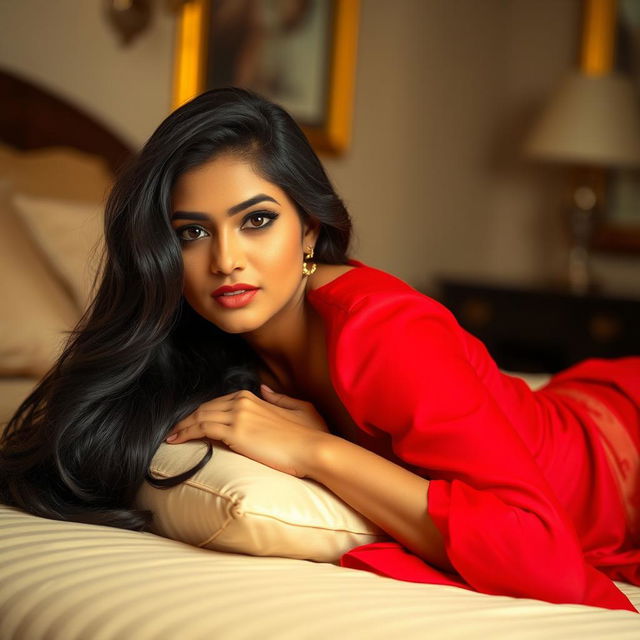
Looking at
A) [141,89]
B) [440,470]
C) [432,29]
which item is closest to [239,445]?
[440,470]

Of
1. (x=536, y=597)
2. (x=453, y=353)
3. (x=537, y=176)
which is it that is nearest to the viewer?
(x=536, y=597)

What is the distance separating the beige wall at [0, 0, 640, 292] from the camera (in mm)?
4781

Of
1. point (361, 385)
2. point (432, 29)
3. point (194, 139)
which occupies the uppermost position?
point (432, 29)

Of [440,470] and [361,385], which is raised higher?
[361,385]

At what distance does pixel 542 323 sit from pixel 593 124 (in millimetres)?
939

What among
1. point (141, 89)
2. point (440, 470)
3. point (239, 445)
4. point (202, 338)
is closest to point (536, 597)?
point (440, 470)

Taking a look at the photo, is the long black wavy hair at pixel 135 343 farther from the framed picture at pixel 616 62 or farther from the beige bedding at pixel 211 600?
the framed picture at pixel 616 62

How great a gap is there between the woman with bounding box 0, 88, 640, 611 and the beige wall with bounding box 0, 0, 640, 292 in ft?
9.11

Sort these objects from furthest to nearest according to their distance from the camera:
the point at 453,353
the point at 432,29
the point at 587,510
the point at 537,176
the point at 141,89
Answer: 1. the point at 537,176
2. the point at 432,29
3. the point at 141,89
4. the point at 587,510
5. the point at 453,353

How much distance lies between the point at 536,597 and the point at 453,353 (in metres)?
0.38

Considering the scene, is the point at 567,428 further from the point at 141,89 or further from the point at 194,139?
the point at 141,89

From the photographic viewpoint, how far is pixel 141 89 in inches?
144

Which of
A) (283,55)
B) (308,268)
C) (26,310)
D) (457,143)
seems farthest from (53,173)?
(457,143)

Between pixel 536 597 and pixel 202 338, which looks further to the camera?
pixel 202 338
